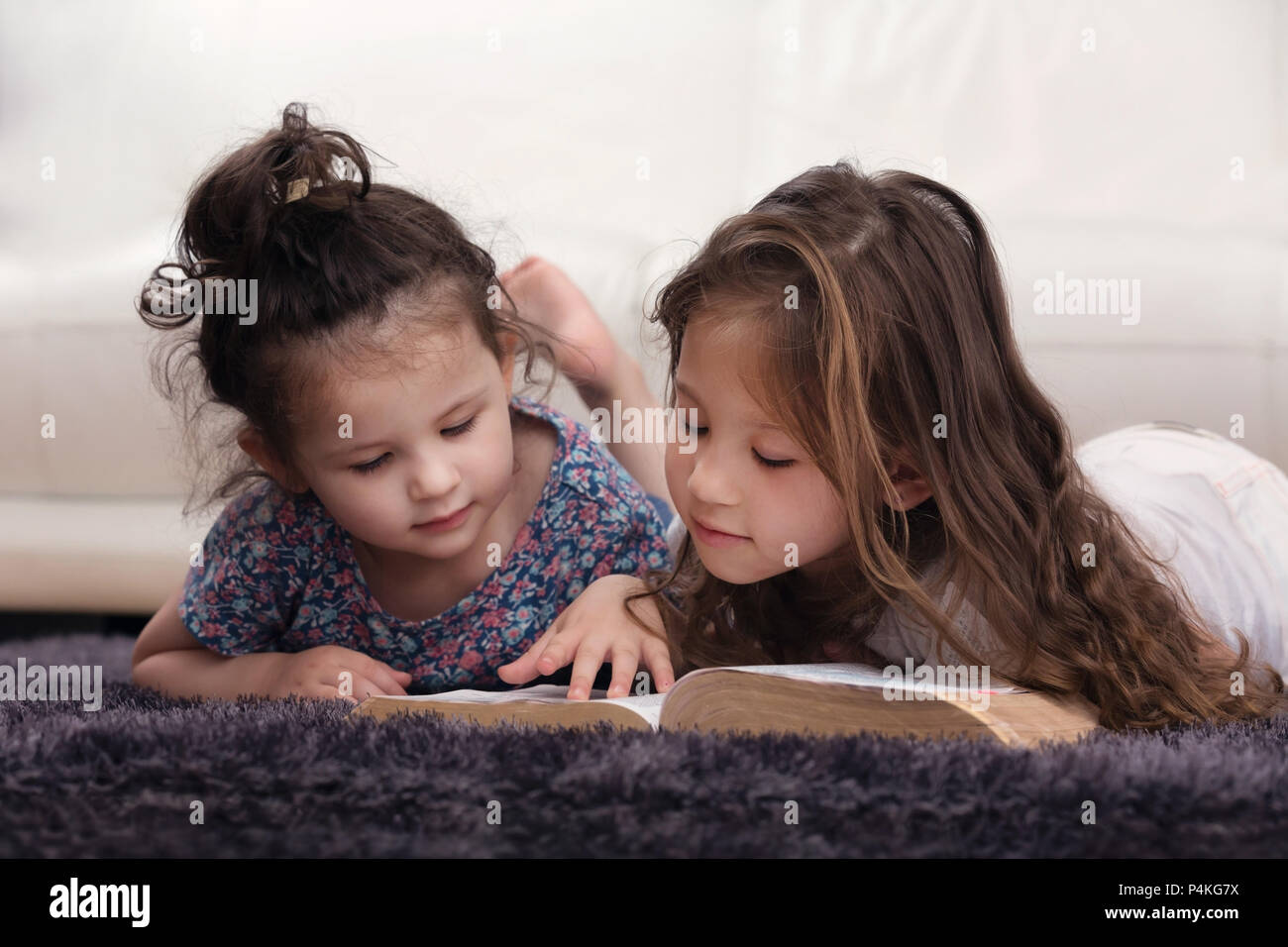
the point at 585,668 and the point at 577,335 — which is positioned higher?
the point at 577,335

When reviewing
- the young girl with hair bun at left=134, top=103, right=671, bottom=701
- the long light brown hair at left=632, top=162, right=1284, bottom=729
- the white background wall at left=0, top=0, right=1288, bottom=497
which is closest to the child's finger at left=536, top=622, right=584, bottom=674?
the young girl with hair bun at left=134, top=103, right=671, bottom=701

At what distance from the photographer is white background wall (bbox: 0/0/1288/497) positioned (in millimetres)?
1585

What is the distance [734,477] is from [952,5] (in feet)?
4.88

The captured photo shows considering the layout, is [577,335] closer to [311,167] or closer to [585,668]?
[311,167]

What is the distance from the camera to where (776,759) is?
2.36ft

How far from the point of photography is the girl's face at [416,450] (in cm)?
105

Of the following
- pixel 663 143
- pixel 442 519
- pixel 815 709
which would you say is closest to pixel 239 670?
pixel 442 519

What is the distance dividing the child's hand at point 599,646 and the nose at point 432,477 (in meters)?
0.16

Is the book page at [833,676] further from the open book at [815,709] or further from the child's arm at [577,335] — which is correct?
the child's arm at [577,335]

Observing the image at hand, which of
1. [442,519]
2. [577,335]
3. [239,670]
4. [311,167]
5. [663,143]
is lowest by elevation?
[239,670]

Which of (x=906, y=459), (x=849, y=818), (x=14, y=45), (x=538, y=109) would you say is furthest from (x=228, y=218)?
(x=14, y=45)

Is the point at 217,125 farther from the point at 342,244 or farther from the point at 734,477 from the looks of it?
the point at 734,477

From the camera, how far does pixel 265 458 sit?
117cm

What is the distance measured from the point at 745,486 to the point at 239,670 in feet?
1.88
